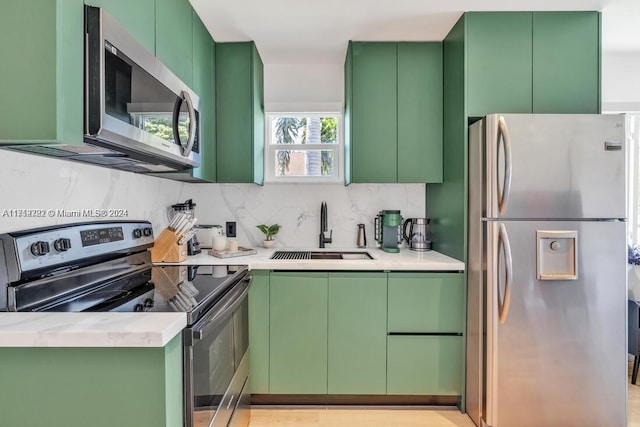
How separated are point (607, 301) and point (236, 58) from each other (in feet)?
8.52

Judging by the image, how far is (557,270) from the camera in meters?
1.79

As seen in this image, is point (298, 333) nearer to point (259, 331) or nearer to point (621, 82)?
point (259, 331)

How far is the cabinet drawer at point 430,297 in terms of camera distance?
6.82 ft

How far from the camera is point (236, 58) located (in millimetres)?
2426

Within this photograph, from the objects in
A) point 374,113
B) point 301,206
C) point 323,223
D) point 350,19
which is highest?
point 350,19

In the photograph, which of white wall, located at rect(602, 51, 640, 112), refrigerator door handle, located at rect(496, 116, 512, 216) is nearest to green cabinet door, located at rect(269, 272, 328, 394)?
refrigerator door handle, located at rect(496, 116, 512, 216)

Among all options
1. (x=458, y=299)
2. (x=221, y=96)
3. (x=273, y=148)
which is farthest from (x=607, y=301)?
(x=221, y=96)

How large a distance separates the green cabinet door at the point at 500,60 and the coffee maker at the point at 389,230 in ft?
2.71

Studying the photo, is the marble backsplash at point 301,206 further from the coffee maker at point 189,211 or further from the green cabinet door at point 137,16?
the green cabinet door at point 137,16

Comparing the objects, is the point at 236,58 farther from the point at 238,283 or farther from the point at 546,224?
the point at 546,224

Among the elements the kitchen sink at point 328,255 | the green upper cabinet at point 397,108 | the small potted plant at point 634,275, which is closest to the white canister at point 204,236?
the kitchen sink at point 328,255

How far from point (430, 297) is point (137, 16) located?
1.96 m

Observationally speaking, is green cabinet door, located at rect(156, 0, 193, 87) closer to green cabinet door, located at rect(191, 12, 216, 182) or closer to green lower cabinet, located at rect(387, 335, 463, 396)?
green cabinet door, located at rect(191, 12, 216, 182)

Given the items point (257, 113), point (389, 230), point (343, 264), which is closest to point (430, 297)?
point (343, 264)
